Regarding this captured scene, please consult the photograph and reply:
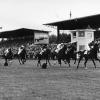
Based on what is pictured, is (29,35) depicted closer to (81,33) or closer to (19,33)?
(19,33)

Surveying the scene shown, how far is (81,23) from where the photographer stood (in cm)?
5506

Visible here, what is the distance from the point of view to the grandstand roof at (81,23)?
5012cm

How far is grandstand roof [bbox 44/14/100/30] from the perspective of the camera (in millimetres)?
50125

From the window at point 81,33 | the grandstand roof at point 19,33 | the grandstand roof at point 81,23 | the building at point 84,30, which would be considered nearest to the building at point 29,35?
the grandstand roof at point 19,33

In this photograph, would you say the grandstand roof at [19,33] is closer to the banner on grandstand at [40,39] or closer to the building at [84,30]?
the banner on grandstand at [40,39]

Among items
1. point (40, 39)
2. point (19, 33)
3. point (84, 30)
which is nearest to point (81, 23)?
point (84, 30)

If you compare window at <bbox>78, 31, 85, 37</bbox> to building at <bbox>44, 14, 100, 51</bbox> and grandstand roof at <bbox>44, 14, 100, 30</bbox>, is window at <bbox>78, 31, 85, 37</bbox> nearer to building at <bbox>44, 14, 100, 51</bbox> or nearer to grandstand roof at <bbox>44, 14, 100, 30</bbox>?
building at <bbox>44, 14, 100, 51</bbox>

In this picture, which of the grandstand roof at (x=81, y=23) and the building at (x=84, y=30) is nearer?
the grandstand roof at (x=81, y=23)

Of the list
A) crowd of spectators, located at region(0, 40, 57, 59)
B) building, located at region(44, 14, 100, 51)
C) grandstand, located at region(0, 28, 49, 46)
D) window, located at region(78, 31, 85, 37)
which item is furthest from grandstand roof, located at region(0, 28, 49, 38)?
window, located at region(78, 31, 85, 37)

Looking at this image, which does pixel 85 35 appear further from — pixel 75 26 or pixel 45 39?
pixel 45 39

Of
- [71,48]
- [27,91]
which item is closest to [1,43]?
[71,48]

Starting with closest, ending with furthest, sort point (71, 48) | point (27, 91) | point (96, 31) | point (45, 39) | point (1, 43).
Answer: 1. point (27, 91)
2. point (71, 48)
3. point (96, 31)
4. point (45, 39)
5. point (1, 43)

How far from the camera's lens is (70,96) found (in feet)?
30.8

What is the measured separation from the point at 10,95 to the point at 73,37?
44390 millimetres
